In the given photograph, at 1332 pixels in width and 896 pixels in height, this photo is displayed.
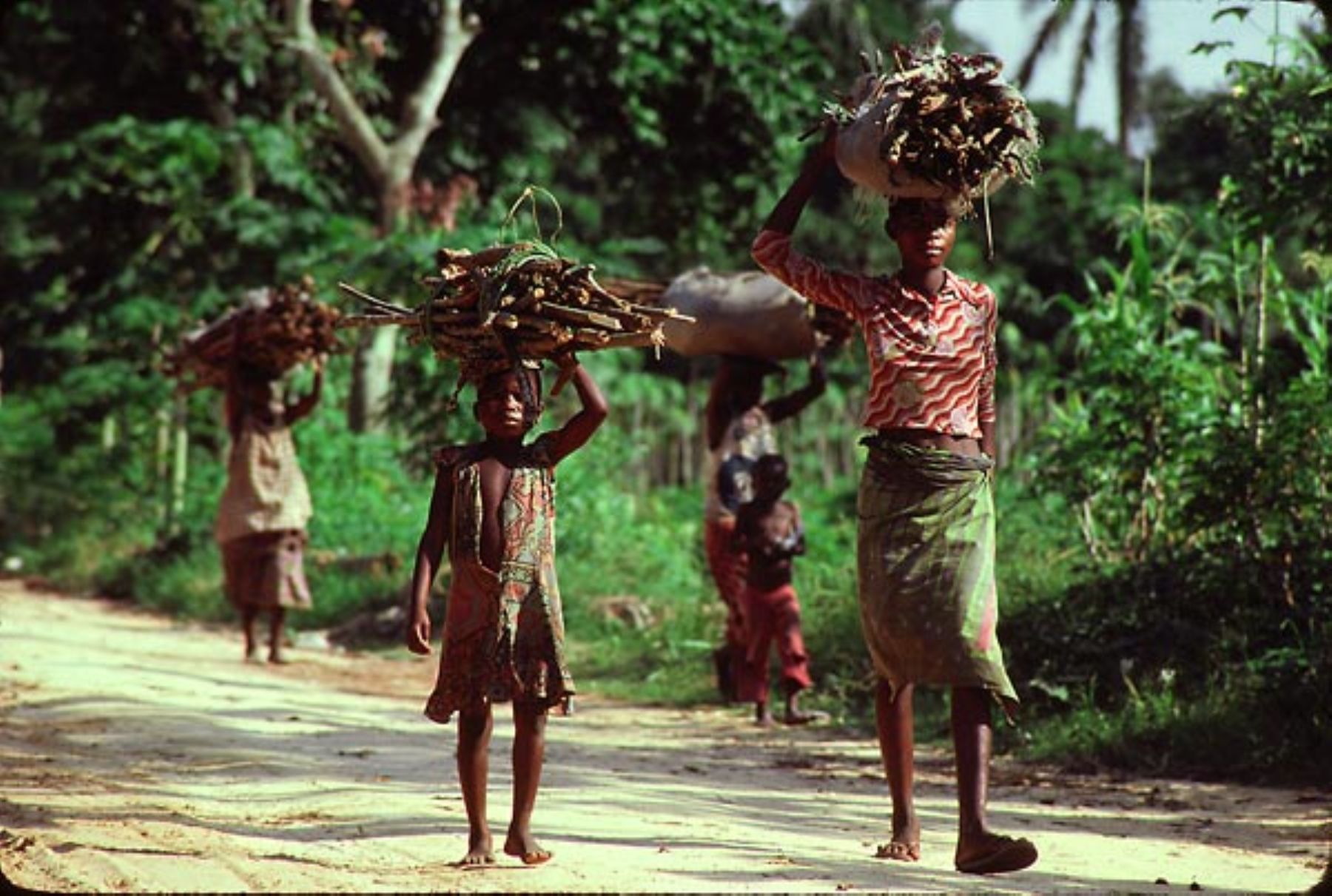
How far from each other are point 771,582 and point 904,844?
3759 millimetres

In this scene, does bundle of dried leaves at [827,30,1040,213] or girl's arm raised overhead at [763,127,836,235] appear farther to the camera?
girl's arm raised overhead at [763,127,836,235]

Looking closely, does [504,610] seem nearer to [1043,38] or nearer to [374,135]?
[374,135]

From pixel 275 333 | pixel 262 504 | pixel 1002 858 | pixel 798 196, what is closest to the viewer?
pixel 1002 858

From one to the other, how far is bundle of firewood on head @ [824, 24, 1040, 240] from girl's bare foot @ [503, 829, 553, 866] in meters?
2.14

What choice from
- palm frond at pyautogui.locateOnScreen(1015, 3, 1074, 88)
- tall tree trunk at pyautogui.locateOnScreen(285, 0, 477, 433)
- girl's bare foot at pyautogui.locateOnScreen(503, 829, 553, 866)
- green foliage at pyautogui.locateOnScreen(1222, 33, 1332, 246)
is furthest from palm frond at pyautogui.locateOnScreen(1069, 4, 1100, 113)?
girl's bare foot at pyautogui.locateOnScreen(503, 829, 553, 866)

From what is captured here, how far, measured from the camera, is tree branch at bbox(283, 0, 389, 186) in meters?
16.2

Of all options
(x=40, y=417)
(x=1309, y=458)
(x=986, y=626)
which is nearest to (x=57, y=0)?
(x=40, y=417)

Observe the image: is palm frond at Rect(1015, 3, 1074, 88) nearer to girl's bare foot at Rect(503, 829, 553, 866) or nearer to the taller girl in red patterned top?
the taller girl in red patterned top

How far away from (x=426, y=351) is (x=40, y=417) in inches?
227

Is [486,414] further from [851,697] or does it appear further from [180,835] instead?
[851,697]

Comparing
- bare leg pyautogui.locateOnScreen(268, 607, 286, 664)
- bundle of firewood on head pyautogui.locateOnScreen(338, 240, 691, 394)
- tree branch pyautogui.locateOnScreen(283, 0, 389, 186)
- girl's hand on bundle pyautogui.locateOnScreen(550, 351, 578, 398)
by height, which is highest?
tree branch pyautogui.locateOnScreen(283, 0, 389, 186)

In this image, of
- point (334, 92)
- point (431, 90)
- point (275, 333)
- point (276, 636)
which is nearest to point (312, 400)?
point (275, 333)

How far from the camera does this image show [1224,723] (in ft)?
24.5

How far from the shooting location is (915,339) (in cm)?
530
